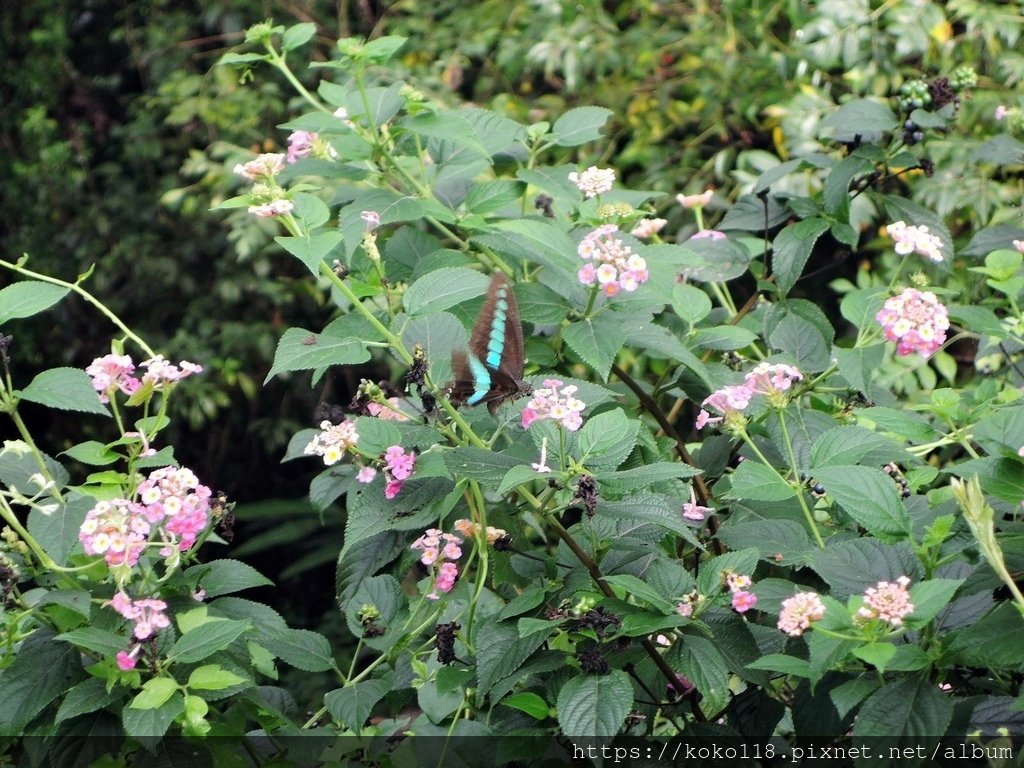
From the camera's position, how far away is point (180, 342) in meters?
4.77

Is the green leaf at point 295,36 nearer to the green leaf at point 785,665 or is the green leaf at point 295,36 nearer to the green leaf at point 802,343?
the green leaf at point 802,343

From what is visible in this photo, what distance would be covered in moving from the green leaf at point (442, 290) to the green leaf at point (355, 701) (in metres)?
0.48

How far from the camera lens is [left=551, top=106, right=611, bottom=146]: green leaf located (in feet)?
6.14

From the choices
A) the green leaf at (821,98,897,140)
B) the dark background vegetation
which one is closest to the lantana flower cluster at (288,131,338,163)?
the green leaf at (821,98,897,140)

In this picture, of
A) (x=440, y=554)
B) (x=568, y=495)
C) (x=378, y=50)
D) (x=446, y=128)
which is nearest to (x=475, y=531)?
(x=440, y=554)

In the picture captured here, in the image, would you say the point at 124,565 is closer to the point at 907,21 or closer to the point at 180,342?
the point at 907,21

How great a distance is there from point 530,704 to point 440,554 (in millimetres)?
237

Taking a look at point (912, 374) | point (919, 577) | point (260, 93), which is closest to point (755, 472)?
point (919, 577)

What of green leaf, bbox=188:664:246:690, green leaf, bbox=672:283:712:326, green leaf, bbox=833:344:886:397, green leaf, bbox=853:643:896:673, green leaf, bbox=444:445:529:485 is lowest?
green leaf, bbox=188:664:246:690

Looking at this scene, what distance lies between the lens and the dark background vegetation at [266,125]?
12.3 feet

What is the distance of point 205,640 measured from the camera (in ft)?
4.33

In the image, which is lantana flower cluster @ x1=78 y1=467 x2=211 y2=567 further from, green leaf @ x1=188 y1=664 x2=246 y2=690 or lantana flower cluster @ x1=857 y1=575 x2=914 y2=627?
lantana flower cluster @ x1=857 y1=575 x2=914 y2=627

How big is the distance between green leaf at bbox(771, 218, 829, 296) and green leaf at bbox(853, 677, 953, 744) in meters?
0.85

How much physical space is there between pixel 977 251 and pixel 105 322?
4.22 meters
